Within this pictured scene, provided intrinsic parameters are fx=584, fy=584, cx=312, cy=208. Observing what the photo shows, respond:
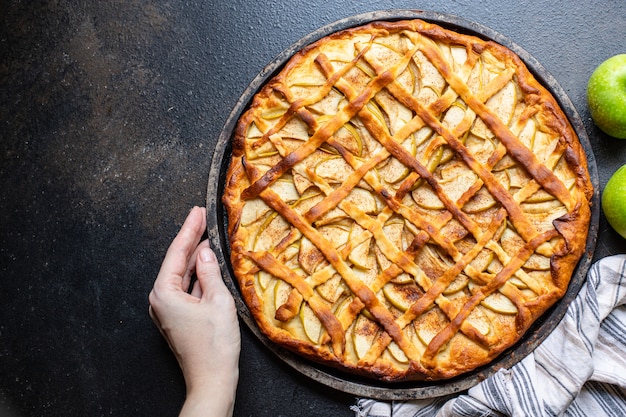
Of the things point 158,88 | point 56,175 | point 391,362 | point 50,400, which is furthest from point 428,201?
point 50,400

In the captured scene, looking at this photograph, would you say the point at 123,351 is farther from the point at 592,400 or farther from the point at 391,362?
the point at 592,400

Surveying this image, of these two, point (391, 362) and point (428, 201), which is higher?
point (428, 201)

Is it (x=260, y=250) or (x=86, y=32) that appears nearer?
(x=260, y=250)

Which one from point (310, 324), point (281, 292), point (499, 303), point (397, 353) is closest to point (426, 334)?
point (397, 353)

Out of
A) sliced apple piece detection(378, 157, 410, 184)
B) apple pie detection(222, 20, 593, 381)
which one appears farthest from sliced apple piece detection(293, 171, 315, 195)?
sliced apple piece detection(378, 157, 410, 184)

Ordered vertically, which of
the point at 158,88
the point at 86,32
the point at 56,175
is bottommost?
the point at 56,175
